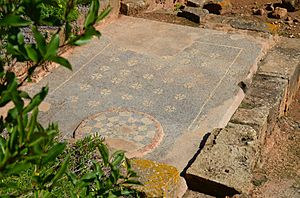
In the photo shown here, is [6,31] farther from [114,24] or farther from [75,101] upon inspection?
[114,24]

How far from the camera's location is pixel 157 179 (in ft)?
12.4

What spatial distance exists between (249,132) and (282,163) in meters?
0.62

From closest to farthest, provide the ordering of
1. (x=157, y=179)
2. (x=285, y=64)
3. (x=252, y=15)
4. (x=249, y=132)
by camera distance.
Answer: (x=157, y=179), (x=249, y=132), (x=285, y=64), (x=252, y=15)

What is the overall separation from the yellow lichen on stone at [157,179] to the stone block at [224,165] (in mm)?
268

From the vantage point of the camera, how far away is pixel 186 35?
6.74 m

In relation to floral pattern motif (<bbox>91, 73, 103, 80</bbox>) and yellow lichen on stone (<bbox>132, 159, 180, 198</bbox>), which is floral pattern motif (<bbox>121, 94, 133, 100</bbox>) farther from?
yellow lichen on stone (<bbox>132, 159, 180, 198</bbox>)

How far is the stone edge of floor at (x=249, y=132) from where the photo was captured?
160 inches

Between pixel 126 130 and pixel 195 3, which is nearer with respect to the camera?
pixel 126 130

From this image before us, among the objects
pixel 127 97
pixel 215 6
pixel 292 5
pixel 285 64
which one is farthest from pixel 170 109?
pixel 292 5

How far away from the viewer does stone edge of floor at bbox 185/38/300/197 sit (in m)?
4.05

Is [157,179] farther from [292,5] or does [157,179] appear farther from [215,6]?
[292,5]

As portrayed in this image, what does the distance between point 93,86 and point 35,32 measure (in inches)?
167

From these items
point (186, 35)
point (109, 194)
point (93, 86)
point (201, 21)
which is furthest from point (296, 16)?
point (109, 194)

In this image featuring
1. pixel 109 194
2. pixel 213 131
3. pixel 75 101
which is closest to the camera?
pixel 109 194
